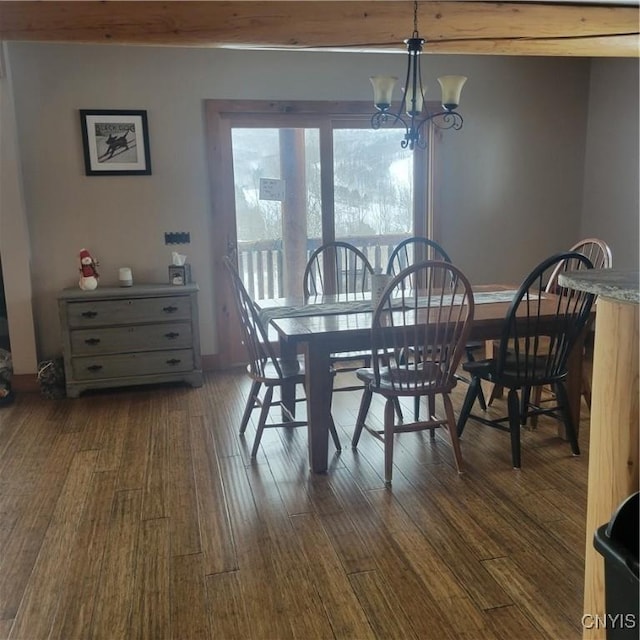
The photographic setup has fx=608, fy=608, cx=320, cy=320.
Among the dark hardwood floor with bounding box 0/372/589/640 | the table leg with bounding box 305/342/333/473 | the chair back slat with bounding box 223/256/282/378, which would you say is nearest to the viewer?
the dark hardwood floor with bounding box 0/372/589/640

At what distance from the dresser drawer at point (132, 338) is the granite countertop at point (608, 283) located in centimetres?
329

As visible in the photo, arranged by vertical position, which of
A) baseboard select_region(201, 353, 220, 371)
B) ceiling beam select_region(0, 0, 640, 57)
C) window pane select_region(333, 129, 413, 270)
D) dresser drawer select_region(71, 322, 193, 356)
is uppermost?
ceiling beam select_region(0, 0, 640, 57)

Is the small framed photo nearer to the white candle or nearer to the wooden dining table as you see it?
the white candle

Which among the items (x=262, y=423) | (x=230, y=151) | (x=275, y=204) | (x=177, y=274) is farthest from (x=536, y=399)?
(x=230, y=151)

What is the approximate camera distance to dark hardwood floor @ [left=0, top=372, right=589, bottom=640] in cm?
197

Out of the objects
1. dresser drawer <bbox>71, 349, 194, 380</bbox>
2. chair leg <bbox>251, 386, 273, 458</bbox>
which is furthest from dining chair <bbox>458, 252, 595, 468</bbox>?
dresser drawer <bbox>71, 349, 194, 380</bbox>

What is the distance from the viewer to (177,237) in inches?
185

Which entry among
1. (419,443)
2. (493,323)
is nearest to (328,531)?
(419,443)

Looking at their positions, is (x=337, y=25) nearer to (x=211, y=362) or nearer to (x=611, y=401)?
(x=211, y=362)

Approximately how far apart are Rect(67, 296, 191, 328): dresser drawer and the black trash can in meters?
3.50

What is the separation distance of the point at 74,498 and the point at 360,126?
11.7 ft

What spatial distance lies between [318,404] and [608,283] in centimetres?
179

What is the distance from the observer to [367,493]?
279 centimetres

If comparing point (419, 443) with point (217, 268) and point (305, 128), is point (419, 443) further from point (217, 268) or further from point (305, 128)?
point (305, 128)
